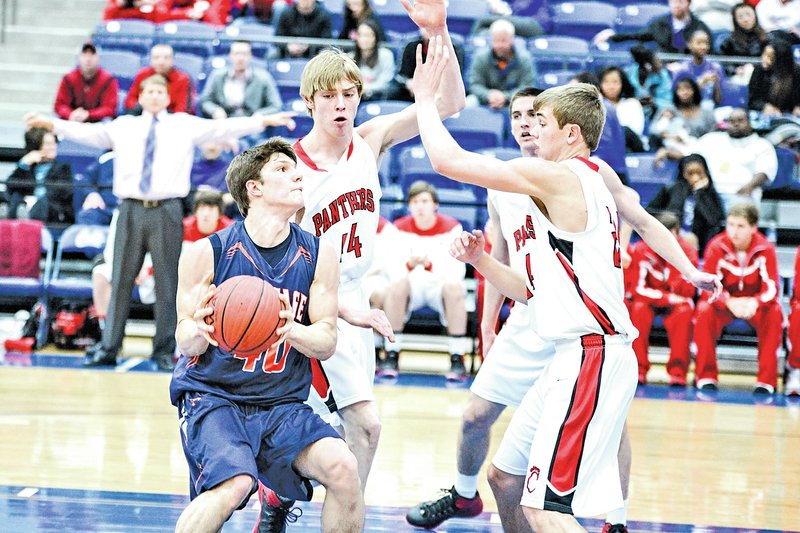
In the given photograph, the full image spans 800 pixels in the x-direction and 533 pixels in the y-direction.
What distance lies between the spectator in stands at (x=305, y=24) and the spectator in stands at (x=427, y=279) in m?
3.23

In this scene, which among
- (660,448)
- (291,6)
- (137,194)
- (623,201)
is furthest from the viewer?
(291,6)

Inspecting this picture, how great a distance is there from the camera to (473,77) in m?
10.9

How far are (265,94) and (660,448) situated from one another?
18.3 feet

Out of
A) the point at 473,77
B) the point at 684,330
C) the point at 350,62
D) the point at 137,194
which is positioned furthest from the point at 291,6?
the point at 350,62

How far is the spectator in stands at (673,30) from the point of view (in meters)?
11.9

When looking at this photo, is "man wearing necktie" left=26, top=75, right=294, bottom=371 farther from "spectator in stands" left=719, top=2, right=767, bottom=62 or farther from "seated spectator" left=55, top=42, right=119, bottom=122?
"spectator in stands" left=719, top=2, right=767, bottom=62

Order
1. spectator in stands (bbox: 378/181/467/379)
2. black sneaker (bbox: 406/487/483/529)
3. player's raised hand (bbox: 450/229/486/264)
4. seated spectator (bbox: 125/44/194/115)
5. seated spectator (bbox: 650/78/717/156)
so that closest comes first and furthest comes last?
player's raised hand (bbox: 450/229/486/264) → black sneaker (bbox: 406/487/483/529) → spectator in stands (bbox: 378/181/467/379) → seated spectator (bbox: 125/44/194/115) → seated spectator (bbox: 650/78/717/156)

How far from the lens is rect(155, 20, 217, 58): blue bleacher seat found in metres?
12.0

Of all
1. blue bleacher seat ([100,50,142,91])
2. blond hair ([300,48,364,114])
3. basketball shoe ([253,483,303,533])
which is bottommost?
basketball shoe ([253,483,303,533])

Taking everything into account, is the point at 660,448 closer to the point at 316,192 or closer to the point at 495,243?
the point at 495,243

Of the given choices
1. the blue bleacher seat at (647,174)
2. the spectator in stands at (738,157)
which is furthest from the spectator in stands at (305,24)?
the spectator in stands at (738,157)

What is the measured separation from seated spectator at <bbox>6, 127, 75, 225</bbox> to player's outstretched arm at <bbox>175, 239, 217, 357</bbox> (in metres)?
6.38

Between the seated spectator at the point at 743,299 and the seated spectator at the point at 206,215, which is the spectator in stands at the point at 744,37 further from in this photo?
the seated spectator at the point at 206,215

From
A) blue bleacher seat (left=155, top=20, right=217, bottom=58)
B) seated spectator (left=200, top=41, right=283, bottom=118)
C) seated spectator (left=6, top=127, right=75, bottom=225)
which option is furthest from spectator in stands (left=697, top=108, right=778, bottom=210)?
seated spectator (left=6, top=127, right=75, bottom=225)
